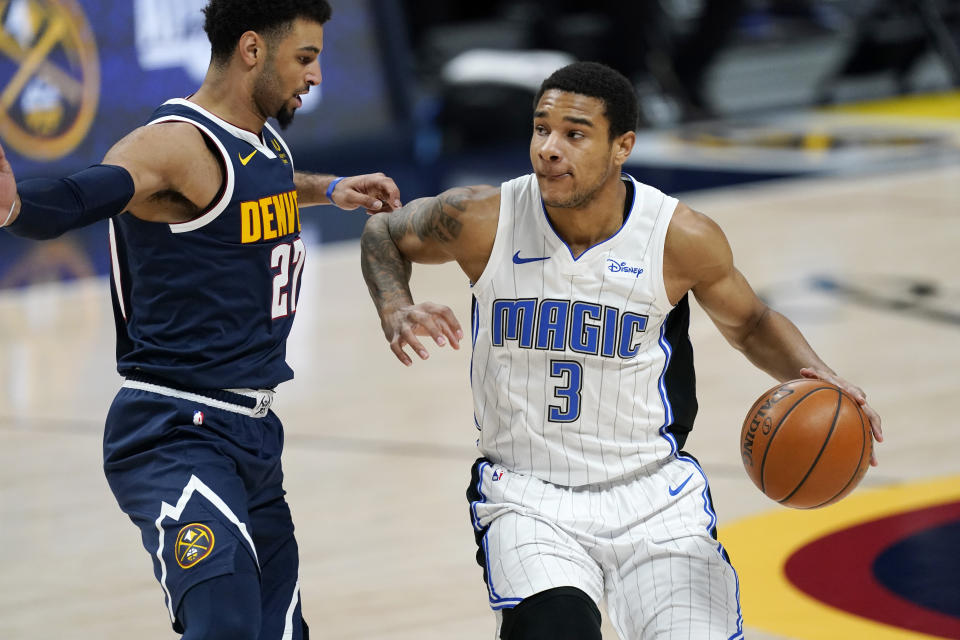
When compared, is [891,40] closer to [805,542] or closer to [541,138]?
[805,542]

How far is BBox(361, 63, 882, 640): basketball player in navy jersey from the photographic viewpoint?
13.0 feet

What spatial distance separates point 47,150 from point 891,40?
12.7 metres

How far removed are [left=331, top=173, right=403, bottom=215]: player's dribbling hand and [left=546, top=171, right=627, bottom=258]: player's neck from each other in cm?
50

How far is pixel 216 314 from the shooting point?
3.91 meters

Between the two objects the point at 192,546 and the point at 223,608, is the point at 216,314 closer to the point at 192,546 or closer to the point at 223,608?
the point at 192,546

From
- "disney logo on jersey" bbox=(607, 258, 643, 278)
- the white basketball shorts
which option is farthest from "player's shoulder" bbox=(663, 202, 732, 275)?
the white basketball shorts

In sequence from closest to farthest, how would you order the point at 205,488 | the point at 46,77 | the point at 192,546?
the point at 192,546 < the point at 205,488 < the point at 46,77

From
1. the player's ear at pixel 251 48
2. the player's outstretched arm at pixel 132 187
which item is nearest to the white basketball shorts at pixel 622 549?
the player's outstretched arm at pixel 132 187

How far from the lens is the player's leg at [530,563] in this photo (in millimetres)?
3740

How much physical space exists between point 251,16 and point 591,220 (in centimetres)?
108

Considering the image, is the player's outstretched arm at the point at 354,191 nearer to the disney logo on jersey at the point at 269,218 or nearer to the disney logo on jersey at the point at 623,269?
the disney logo on jersey at the point at 269,218

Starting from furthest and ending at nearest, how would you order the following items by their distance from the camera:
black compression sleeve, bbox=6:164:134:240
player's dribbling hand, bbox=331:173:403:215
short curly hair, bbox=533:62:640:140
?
player's dribbling hand, bbox=331:173:403:215 → short curly hair, bbox=533:62:640:140 → black compression sleeve, bbox=6:164:134:240

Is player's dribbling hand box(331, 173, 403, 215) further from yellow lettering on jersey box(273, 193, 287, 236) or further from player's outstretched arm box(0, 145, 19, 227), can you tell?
player's outstretched arm box(0, 145, 19, 227)

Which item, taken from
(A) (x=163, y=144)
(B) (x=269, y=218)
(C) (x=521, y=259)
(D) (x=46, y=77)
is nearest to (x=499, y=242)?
(C) (x=521, y=259)
